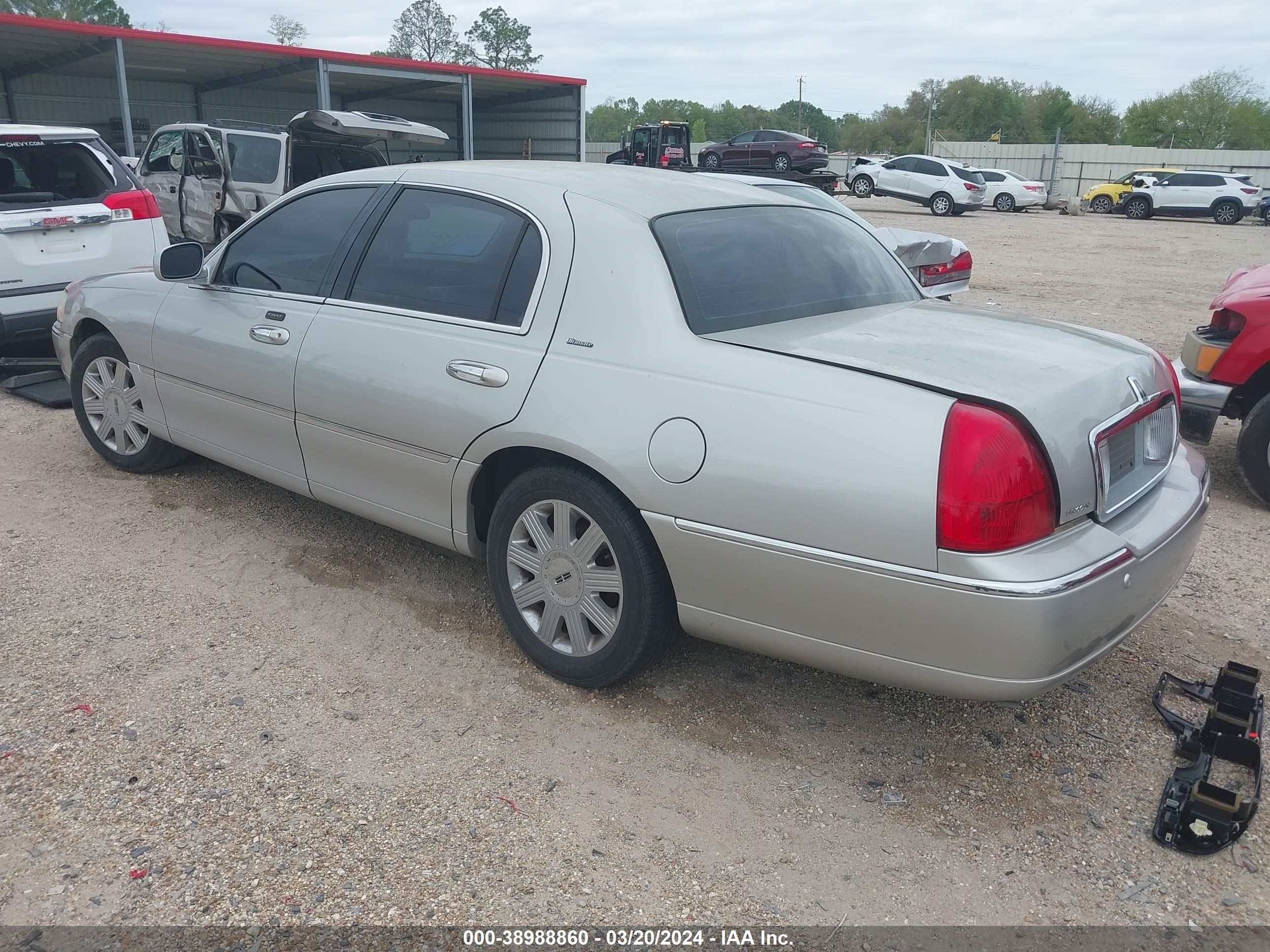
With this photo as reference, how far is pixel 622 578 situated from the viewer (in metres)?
2.96

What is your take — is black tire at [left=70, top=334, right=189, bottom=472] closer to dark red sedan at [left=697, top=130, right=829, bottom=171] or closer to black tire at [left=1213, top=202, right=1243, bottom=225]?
dark red sedan at [left=697, top=130, right=829, bottom=171]

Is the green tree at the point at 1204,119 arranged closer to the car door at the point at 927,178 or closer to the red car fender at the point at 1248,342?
the car door at the point at 927,178

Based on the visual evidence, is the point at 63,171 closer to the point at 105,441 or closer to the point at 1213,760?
the point at 105,441

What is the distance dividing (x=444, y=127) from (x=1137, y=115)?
210 feet

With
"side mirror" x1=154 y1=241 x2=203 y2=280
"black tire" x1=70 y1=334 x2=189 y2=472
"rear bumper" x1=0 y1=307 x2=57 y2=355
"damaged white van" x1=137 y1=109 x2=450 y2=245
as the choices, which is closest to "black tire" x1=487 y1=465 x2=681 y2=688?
"side mirror" x1=154 y1=241 x2=203 y2=280

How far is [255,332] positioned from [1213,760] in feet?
12.5

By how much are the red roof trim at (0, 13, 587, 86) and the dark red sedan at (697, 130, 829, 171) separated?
714 centimetres

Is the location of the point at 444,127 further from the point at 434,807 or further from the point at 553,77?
the point at 434,807

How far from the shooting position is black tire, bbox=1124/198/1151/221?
31609 mm

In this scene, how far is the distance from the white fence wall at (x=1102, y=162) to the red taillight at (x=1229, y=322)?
143ft

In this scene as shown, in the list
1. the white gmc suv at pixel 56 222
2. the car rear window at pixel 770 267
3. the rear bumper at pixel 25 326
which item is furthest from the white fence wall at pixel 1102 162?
the car rear window at pixel 770 267

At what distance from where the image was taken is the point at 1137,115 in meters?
76.1

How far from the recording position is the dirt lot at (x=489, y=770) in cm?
236

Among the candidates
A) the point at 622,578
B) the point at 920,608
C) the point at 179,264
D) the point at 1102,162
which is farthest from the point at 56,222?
the point at 1102,162
